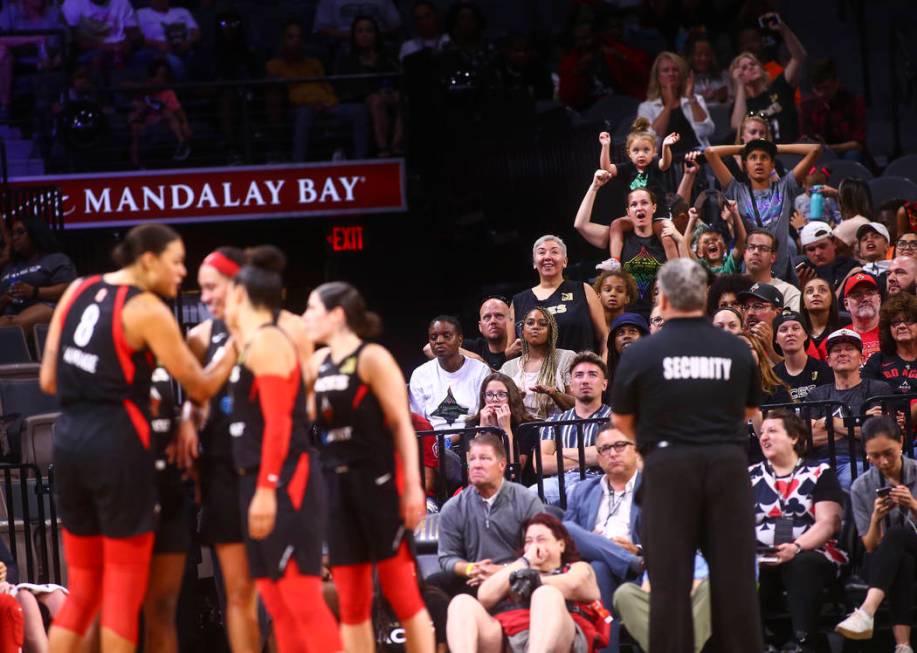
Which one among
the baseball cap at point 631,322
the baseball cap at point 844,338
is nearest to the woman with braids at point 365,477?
the baseball cap at point 631,322

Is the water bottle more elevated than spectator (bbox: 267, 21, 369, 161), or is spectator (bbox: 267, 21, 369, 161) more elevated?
spectator (bbox: 267, 21, 369, 161)

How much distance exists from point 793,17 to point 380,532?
39.6ft

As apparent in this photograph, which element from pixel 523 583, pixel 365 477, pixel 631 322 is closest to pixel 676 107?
pixel 631 322

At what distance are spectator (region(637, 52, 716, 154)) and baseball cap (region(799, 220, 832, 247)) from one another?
147 cm

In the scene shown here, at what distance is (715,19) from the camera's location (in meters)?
14.9

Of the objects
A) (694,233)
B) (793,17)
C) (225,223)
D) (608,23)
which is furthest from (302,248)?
(694,233)

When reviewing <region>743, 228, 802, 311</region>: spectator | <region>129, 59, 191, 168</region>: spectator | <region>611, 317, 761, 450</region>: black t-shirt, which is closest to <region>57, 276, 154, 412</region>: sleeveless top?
<region>611, 317, 761, 450</region>: black t-shirt

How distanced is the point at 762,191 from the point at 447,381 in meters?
2.63

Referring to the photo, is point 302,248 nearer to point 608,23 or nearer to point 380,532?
point 608,23

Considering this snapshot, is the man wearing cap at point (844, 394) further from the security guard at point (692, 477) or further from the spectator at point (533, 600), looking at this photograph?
the security guard at point (692, 477)

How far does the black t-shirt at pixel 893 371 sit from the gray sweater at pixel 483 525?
7.61 ft

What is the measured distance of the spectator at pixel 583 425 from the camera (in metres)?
8.94

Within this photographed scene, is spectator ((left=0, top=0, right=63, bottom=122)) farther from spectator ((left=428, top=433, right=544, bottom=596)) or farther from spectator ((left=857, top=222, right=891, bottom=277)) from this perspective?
spectator ((left=428, top=433, right=544, bottom=596))

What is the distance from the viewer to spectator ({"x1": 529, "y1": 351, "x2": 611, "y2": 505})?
8.94 metres
